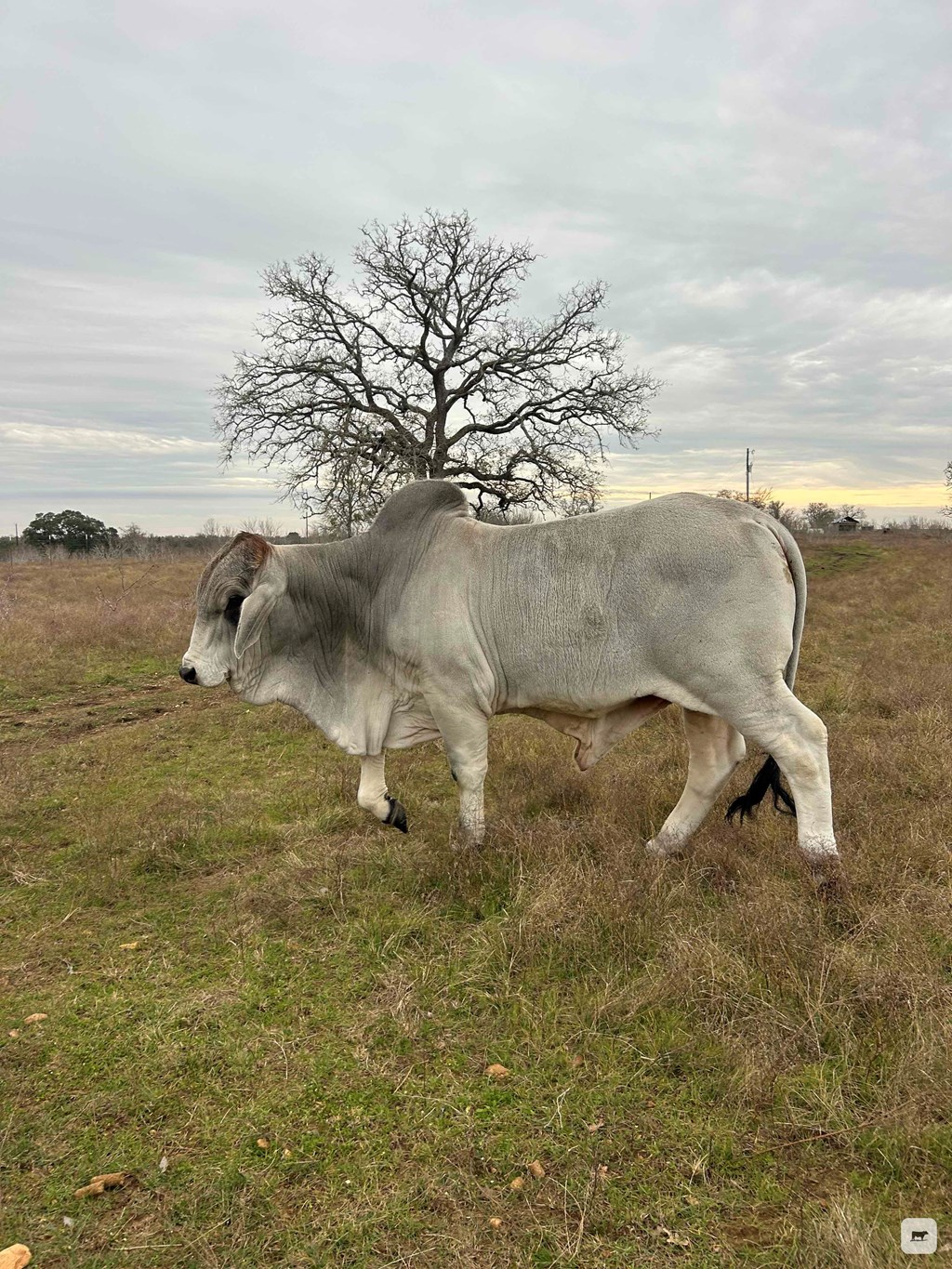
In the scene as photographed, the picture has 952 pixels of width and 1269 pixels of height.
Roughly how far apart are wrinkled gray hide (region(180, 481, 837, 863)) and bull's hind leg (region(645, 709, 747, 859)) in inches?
0.5

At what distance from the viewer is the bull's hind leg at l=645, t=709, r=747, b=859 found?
455cm

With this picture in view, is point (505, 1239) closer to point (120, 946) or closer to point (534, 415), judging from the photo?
point (120, 946)

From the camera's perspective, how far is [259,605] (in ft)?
14.7

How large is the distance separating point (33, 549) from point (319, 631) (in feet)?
193

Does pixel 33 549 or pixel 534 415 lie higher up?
pixel 534 415

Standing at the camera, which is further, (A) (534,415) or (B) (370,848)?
(A) (534,415)

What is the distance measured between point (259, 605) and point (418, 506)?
3.74 ft

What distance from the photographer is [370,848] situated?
15.6 ft

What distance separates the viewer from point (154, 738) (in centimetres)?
819

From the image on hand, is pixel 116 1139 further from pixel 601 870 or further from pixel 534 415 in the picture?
pixel 534 415

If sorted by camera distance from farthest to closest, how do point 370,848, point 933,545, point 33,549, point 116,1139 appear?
point 33,549 < point 933,545 < point 370,848 < point 116,1139

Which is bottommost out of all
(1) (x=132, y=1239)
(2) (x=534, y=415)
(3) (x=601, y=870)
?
(1) (x=132, y=1239)

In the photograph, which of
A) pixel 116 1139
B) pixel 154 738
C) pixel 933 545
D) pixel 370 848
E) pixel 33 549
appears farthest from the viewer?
pixel 33 549

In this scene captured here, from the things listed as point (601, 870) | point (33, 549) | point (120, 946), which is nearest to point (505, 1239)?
point (601, 870)
